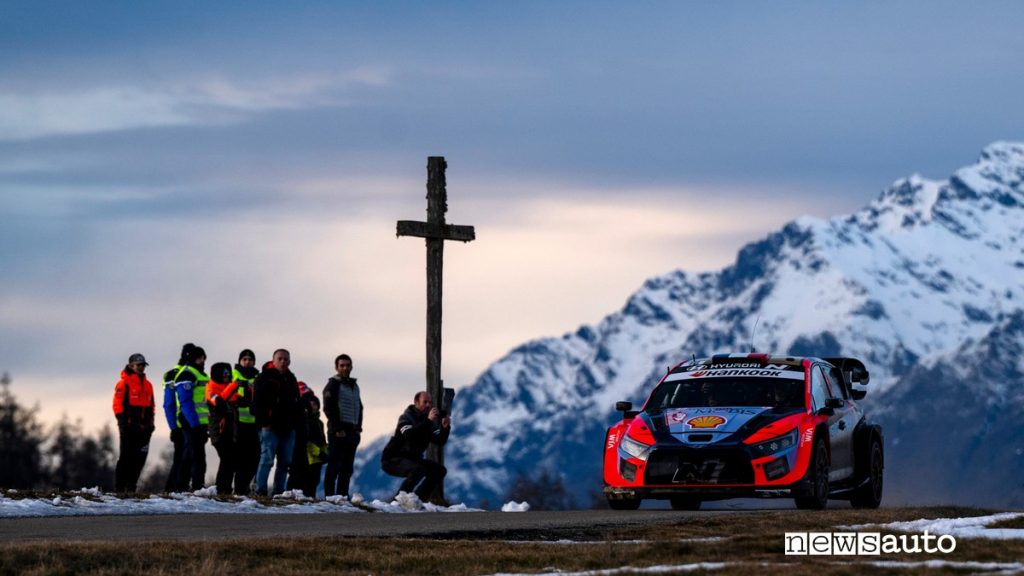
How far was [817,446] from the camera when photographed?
22.0 m

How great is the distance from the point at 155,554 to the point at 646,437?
28.8 feet

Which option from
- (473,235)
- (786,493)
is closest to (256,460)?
(473,235)

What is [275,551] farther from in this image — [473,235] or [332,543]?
[473,235]

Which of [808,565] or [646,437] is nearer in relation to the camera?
[808,565]

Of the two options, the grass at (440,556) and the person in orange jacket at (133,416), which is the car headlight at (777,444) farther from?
the person in orange jacket at (133,416)

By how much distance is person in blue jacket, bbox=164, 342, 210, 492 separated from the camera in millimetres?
24312

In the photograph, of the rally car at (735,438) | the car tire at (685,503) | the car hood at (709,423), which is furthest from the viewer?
the car tire at (685,503)

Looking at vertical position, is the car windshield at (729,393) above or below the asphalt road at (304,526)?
above

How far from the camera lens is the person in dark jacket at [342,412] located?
961 inches

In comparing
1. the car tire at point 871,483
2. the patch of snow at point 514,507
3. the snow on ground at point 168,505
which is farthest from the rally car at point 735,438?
the snow on ground at point 168,505

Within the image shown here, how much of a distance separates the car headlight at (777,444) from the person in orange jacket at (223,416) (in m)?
6.35

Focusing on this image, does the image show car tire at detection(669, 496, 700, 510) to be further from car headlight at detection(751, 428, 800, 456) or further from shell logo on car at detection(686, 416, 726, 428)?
car headlight at detection(751, 428, 800, 456)

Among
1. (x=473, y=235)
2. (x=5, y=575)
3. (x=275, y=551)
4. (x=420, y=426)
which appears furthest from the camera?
(x=473, y=235)

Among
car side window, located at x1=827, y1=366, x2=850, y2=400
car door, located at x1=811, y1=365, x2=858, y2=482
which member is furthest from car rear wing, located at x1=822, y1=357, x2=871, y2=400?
car door, located at x1=811, y1=365, x2=858, y2=482
